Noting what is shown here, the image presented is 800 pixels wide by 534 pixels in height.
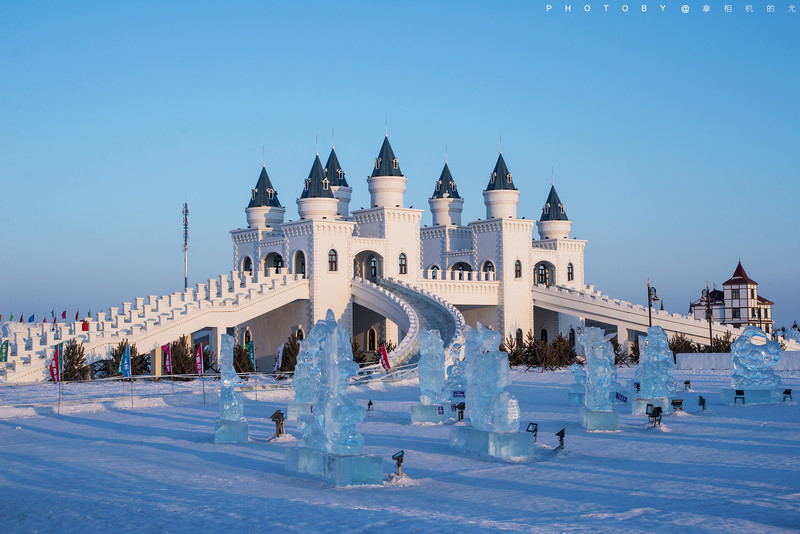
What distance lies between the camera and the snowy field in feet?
34.5

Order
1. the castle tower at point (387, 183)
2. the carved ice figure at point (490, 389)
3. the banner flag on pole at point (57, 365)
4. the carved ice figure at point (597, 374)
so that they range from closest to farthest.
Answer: the carved ice figure at point (490, 389) → the carved ice figure at point (597, 374) → the banner flag on pole at point (57, 365) → the castle tower at point (387, 183)

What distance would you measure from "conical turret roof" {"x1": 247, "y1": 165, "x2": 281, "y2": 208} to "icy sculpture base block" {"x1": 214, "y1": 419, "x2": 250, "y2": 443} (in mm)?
33074

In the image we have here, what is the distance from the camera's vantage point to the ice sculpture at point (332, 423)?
42.7 feet

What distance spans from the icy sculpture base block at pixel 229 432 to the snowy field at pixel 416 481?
27 centimetres

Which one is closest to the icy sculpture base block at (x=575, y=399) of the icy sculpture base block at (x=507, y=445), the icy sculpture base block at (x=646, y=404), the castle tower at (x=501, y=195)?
the icy sculpture base block at (x=646, y=404)

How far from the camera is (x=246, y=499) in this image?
38.9 ft

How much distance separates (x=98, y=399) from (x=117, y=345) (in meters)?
→ 8.57

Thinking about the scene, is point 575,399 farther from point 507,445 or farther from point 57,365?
point 57,365

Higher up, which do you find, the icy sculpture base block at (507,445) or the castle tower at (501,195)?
the castle tower at (501,195)

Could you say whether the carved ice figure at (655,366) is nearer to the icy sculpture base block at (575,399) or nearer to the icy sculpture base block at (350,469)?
the icy sculpture base block at (575,399)

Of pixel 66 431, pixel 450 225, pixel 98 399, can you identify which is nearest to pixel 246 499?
pixel 66 431

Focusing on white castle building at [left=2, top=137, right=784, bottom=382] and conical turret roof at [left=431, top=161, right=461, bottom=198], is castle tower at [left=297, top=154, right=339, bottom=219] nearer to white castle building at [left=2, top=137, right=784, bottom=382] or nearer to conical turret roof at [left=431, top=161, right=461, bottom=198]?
white castle building at [left=2, top=137, right=784, bottom=382]

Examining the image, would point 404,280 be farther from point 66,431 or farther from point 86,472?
point 86,472

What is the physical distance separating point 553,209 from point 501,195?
634cm
